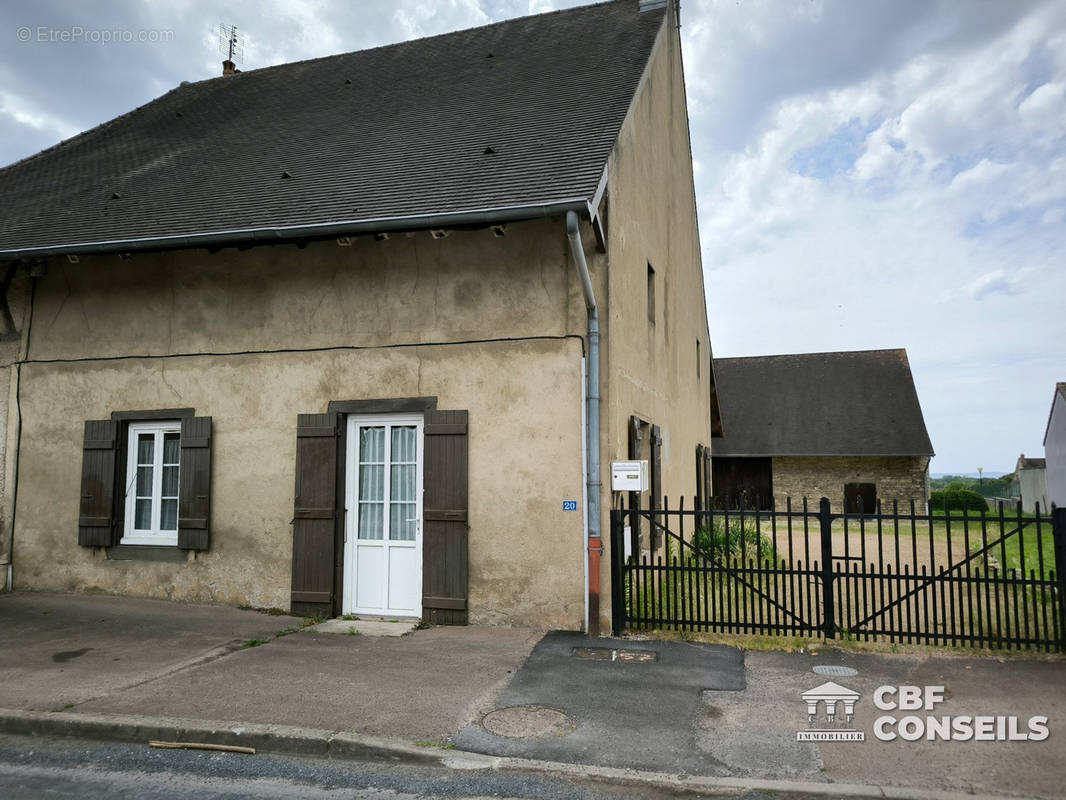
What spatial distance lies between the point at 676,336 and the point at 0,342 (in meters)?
9.37

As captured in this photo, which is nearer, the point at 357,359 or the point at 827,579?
the point at 827,579

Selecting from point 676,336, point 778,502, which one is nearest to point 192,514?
point 676,336

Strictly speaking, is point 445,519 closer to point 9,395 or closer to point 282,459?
point 282,459

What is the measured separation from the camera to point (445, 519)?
7605mm

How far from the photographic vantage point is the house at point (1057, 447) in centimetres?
2578

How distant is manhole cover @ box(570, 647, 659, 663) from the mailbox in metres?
1.49

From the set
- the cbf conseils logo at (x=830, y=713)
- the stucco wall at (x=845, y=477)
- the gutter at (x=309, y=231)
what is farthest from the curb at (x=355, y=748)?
the stucco wall at (x=845, y=477)

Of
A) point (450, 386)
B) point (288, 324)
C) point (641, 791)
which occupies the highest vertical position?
point (288, 324)

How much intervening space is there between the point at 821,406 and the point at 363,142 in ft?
71.1

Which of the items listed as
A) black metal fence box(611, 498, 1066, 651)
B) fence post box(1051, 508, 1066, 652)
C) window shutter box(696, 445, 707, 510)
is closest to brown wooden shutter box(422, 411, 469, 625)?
black metal fence box(611, 498, 1066, 651)

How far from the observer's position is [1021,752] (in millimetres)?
4383

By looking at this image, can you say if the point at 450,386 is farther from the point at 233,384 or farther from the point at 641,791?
the point at 641,791

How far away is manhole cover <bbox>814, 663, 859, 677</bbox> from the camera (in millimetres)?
5914

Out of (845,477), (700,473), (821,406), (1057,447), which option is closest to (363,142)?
(700,473)
